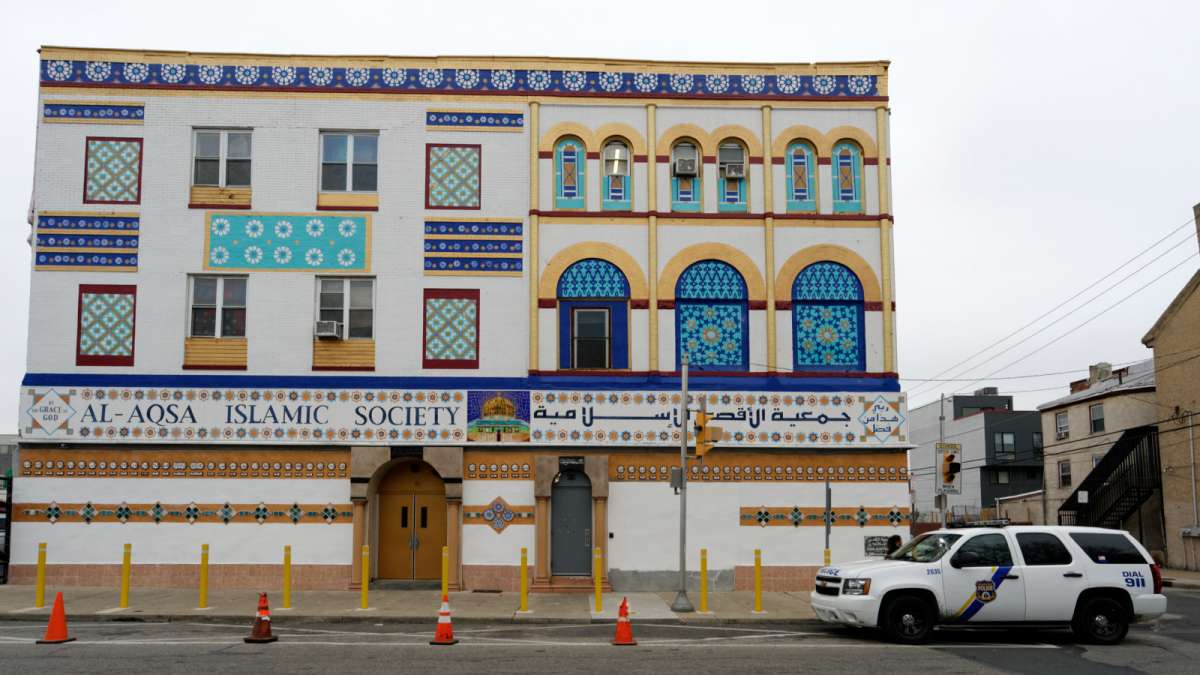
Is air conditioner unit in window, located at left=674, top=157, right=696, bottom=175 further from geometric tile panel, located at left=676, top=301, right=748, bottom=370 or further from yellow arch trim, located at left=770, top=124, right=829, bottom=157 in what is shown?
geometric tile panel, located at left=676, top=301, right=748, bottom=370

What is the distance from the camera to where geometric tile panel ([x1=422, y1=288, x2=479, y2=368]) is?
22562 mm

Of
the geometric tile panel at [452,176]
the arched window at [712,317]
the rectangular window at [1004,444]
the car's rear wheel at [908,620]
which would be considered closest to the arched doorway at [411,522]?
the geometric tile panel at [452,176]

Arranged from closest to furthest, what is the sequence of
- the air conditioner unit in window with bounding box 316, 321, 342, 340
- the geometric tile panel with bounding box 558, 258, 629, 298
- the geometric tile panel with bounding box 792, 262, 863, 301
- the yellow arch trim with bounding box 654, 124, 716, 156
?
the air conditioner unit in window with bounding box 316, 321, 342, 340, the geometric tile panel with bounding box 558, 258, 629, 298, the geometric tile panel with bounding box 792, 262, 863, 301, the yellow arch trim with bounding box 654, 124, 716, 156

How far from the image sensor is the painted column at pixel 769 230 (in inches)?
901

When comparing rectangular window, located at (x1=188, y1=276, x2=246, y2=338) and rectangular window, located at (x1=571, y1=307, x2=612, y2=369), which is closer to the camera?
rectangular window, located at (x1=188, y1=276, x2=246, y2=338)

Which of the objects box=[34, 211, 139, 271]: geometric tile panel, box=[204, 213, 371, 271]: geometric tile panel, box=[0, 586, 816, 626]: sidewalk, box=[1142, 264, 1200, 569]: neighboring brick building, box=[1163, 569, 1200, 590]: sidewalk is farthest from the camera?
box=[1142, 264, 1200, 569]: neighboring brick building

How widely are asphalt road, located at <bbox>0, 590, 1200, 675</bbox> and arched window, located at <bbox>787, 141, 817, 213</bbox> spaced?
9.83 m

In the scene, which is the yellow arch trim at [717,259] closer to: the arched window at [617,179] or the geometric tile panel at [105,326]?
the arched window at [617,179]

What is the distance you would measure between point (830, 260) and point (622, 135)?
527 cm

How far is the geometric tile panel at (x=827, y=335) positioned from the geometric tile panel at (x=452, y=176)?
7428 mm

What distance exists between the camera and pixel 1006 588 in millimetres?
15719

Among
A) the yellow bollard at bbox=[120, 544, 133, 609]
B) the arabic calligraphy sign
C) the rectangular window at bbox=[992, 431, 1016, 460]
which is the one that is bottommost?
the yellow bollard at bbox=[120, 544, 133, 609]

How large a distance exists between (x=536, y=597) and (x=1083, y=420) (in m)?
30.6

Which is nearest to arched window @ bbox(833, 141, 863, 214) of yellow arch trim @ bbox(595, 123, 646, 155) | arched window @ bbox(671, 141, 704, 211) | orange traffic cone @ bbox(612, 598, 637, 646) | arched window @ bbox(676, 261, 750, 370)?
arched window @ bbox(676, 261, 750, 370)
